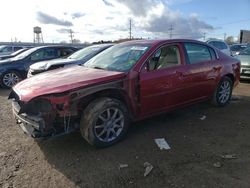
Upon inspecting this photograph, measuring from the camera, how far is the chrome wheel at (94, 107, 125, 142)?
3975 millimetres

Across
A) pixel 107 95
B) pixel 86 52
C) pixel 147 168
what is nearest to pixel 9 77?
pixel 86 52

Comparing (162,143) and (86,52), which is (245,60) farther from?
(162,143)

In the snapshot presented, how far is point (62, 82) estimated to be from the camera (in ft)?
12.8

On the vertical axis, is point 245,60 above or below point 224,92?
above

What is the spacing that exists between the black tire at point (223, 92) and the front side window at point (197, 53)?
78cm

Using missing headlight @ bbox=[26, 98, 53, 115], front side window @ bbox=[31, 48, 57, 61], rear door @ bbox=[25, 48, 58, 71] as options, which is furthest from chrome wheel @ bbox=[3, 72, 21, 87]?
missing headlight @ bbox=[26, 98, 53, 115]

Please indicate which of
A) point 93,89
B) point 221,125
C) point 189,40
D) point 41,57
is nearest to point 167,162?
point 93,89

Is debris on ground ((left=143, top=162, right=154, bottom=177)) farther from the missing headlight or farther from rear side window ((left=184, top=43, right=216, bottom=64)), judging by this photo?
rear side window ((left=184, top=43, right=216, bottom=64))

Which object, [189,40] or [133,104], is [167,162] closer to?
[133,104]

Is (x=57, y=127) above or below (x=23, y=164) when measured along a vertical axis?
above

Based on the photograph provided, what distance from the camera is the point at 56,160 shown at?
371 cm

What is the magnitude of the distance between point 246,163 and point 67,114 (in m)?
2.54

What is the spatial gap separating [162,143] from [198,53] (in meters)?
2.31

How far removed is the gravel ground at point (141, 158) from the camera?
125 inches
